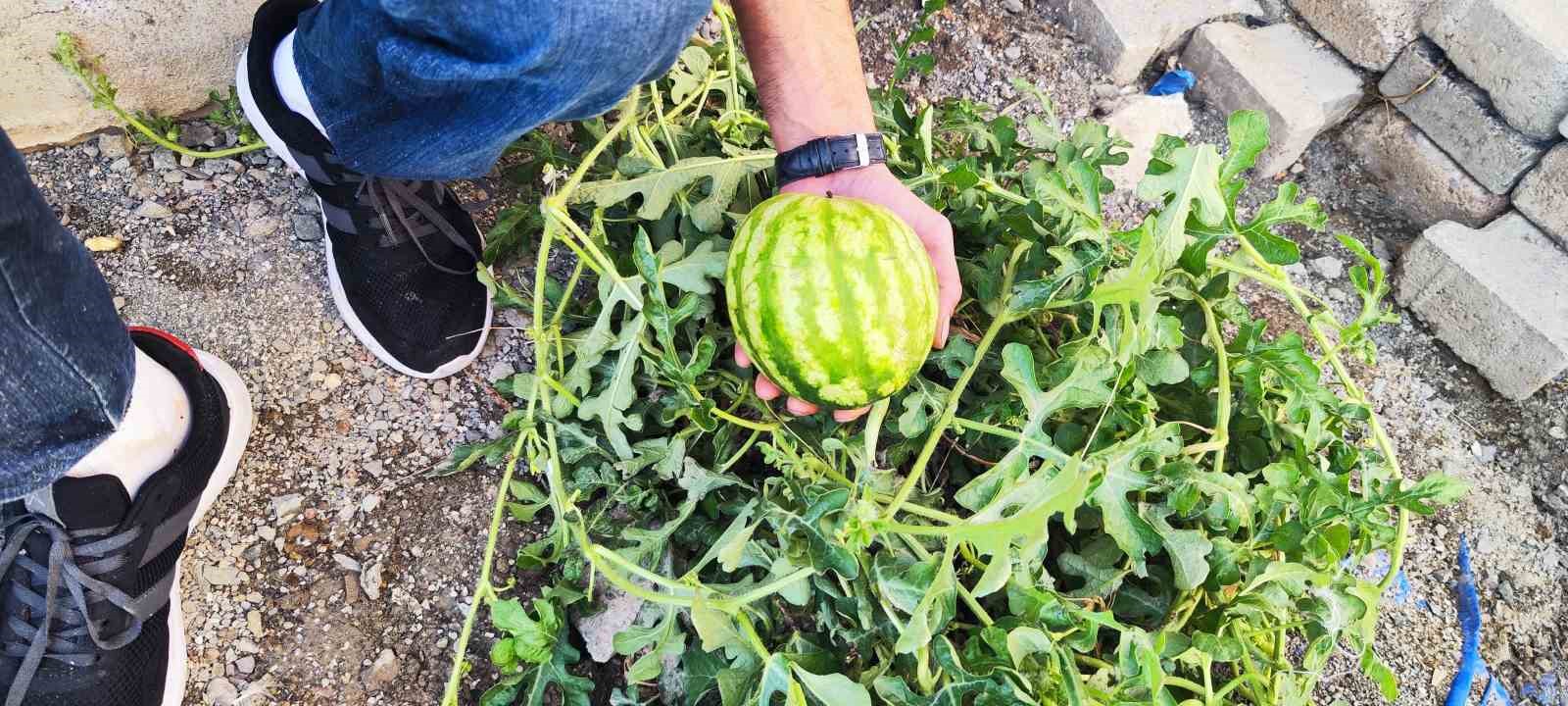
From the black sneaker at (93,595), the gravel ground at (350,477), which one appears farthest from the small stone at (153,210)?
the black sneaker at (93,595)

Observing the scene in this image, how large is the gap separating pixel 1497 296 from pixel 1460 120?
491mm

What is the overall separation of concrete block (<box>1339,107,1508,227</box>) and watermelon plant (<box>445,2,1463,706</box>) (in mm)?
1214

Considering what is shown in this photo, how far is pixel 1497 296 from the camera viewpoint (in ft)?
7.91

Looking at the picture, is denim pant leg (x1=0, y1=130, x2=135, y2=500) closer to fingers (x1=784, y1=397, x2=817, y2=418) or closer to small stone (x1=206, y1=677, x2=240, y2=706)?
small stone (x1=206, y1=677, x2=240, y2=706)

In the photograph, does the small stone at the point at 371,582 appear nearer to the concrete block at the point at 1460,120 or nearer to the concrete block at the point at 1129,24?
the concrete block at the point at 1129,24

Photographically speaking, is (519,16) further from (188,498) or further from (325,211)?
(188,498)

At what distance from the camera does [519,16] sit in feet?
4.18

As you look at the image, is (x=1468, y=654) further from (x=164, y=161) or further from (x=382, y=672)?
(x=164, y=161)

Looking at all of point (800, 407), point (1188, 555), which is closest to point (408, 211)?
point (800, 407)

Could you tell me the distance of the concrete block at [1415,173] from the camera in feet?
8.47

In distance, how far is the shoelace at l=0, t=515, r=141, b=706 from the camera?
5.43 feet

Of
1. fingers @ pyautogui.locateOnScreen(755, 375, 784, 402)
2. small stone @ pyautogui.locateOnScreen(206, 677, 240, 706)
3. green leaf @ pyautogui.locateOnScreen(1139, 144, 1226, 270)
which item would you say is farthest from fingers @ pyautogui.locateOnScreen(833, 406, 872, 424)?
small stone @ pyautogui.locateOnScreen(206, 677, 240, 706)

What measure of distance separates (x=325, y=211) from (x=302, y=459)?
498 millimetres

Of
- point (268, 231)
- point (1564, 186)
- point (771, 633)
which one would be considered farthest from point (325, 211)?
point (1564, 186)
